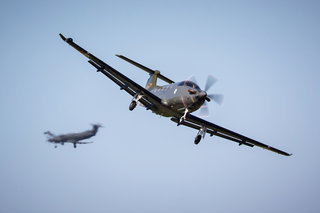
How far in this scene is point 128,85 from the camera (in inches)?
991

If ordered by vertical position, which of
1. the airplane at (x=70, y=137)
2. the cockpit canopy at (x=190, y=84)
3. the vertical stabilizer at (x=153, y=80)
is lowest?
the airplane at (x=70, y=137)

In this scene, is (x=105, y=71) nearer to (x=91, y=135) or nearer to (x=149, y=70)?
(x=149, y=70)

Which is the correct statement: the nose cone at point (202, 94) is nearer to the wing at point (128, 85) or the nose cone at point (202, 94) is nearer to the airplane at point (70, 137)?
the wing at point (128, 85)

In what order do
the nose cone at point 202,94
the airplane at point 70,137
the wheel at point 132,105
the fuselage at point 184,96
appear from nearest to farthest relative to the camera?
the nose cone at point 202,94 → the fuselage at point 184,96 → the wheel at point 132,105 → the airplane at point 70,137

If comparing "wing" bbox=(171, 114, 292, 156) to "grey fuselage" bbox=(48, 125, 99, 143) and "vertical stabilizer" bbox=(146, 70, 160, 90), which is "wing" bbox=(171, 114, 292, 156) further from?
"grey fuselage" bbox=(48, 125, 99, 143)

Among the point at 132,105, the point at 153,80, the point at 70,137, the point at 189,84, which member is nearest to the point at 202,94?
the point at 189,84

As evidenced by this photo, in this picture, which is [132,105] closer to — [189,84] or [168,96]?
[168,96]

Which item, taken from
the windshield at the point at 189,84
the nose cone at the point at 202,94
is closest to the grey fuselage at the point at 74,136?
the windshield at the point at 189,84

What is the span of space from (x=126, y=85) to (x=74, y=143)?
62.9 feet

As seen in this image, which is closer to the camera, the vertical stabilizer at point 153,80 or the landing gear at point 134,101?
the landing gear at point 134,101

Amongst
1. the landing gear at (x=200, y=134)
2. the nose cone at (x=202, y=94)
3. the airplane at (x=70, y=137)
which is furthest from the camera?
the airplane at (x=70, y=137)

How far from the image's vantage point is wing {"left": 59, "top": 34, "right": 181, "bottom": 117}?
2392 centimetres

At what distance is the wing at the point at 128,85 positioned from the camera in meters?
Answer: 23.9

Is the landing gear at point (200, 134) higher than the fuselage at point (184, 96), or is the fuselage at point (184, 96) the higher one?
the fuselage at point (184, 96)
